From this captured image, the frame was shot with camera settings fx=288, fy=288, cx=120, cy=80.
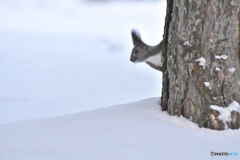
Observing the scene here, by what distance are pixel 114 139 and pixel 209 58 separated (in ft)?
2.16

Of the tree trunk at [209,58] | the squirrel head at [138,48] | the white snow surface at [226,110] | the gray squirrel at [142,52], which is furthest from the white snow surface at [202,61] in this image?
the squirrel head at [138,48]

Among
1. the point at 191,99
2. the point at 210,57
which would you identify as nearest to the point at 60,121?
the point at 191,99

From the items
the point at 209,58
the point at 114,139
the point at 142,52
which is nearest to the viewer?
the point at 114,139

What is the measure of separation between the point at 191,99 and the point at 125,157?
0.62 meters

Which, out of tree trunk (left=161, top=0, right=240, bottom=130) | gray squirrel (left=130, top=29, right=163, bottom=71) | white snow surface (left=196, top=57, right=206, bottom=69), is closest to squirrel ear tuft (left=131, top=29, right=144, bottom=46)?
gray squirrel (left=130, top=29, right=163, bottom=71)

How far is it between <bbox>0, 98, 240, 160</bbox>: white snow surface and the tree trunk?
0.30 ft

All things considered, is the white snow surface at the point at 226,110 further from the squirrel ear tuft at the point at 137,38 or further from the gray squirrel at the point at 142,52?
the squirrel ear tuft at the point at 137,38

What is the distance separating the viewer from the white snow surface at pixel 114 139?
108 cm

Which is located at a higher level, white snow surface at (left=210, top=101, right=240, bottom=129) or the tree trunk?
the tree trunk

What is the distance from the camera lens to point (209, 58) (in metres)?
1.48

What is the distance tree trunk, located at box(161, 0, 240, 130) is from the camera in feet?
4.78

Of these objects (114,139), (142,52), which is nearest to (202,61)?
(114,139)

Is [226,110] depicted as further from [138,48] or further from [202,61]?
[138,48]

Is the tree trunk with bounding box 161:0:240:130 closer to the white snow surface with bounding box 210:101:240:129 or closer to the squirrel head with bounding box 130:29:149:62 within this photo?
the white snow surface with bounding box 210:101:240:129
